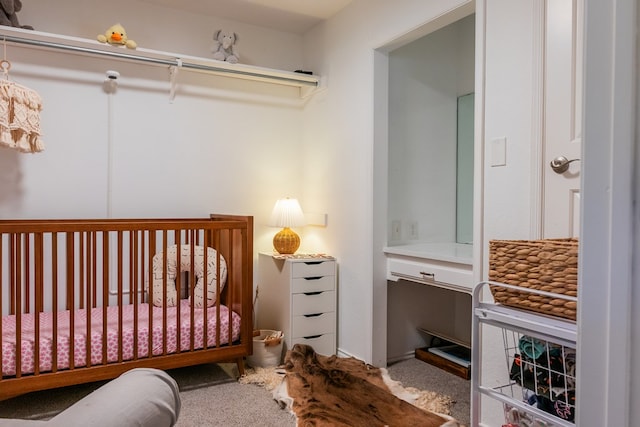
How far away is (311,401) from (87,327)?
1112 millimetres

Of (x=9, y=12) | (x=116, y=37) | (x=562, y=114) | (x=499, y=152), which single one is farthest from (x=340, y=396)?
(x=9, y=12)

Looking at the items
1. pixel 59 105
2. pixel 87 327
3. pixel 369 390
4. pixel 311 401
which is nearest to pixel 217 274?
pixel 87 327

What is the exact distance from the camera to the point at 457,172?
3.05m

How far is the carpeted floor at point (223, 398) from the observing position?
82.1 inches

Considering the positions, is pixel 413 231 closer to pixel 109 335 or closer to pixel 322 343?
pixel 322 343

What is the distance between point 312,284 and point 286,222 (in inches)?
18.1

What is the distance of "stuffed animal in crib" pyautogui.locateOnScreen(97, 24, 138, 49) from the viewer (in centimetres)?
264

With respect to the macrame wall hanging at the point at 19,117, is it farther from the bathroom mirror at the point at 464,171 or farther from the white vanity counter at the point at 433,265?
the bathroom mirror at the point at 464,171

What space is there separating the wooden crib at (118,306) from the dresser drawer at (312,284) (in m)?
0.33

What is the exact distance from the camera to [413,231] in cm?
291

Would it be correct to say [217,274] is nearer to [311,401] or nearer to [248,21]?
[311,401]

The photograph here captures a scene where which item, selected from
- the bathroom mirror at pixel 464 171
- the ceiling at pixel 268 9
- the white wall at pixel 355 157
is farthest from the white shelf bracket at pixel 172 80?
the bathroom mirror at pixel 464 171

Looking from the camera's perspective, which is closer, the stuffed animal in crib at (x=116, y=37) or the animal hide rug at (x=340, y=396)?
the animal hide rug at (x=340, y=396)

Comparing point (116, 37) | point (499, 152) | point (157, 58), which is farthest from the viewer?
point (157, 58)
